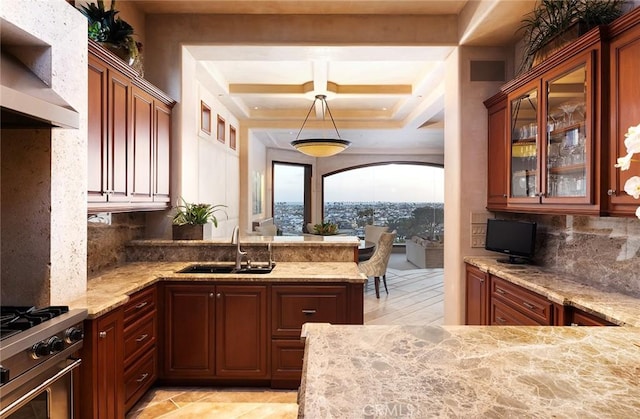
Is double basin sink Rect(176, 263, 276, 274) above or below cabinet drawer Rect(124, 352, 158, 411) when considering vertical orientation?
above

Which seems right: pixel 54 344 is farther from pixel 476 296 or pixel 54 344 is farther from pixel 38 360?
pixel 476 296

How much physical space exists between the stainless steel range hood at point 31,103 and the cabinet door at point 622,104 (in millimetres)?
2783

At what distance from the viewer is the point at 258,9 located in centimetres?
339

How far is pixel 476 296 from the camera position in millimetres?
A: 3258

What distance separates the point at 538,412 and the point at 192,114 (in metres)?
3.78

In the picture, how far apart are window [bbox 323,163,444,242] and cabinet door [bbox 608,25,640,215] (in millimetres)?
8215

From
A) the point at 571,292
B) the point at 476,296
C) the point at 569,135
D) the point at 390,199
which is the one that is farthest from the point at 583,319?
the point at 390,199

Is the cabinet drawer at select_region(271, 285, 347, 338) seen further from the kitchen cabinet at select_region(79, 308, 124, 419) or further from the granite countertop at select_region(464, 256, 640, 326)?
the granite countertop at select_region(464, 256, 640, 326)

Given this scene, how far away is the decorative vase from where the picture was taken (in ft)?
11.2

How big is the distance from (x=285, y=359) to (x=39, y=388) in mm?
1581

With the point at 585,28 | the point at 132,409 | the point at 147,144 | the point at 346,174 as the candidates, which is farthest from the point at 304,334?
the point at 346,174

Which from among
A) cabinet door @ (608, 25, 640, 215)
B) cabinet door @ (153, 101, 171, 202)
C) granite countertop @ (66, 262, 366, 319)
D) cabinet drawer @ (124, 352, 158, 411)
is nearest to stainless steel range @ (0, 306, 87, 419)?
granite countertop @ (66, 262, 366, 319)

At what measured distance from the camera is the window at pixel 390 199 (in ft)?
33.6

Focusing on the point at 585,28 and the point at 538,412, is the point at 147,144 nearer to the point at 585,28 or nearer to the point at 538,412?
the point at 538,412
